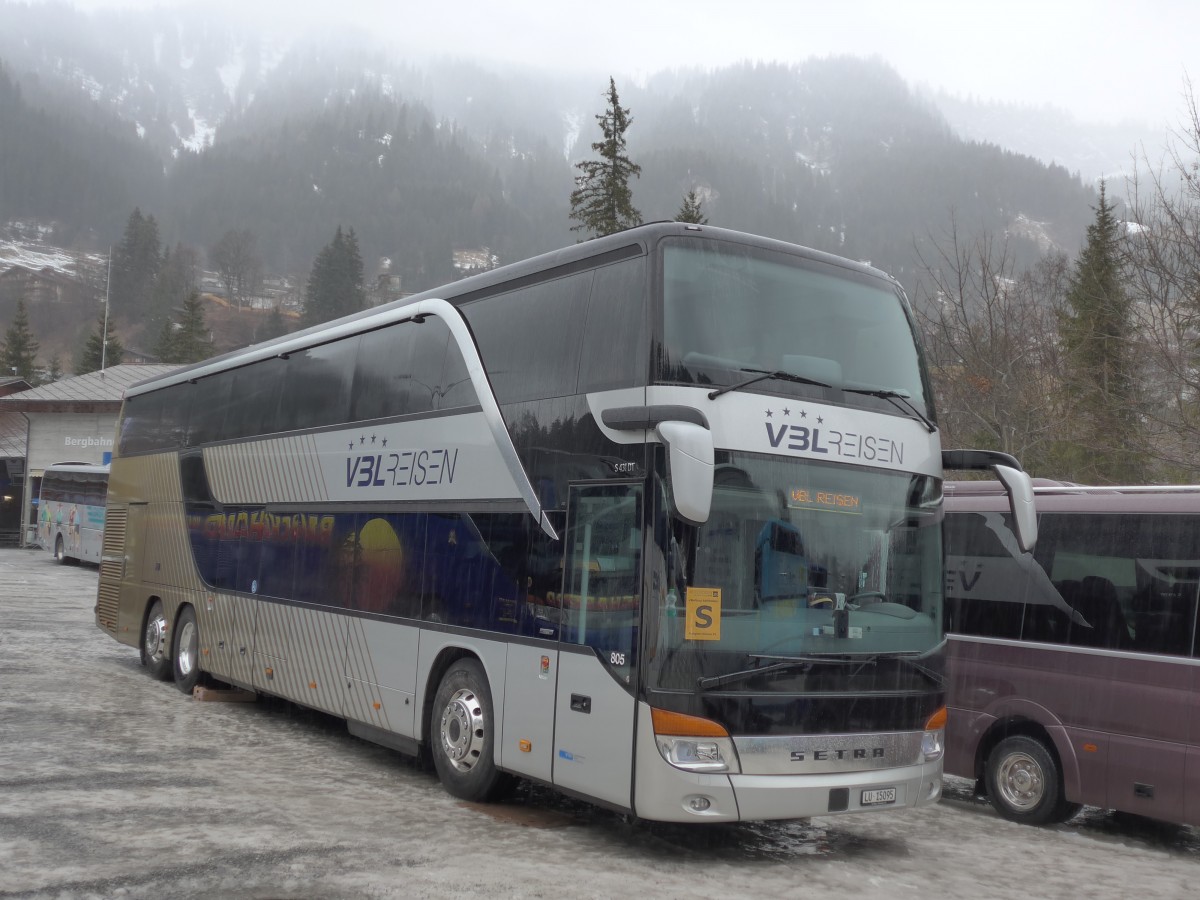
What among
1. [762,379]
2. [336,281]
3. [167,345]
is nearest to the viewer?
[762,379]

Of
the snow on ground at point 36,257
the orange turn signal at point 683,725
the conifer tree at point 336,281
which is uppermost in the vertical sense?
the snow on ground at point 36,257

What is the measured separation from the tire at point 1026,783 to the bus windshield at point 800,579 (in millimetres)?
2491

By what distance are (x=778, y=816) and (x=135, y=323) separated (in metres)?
133

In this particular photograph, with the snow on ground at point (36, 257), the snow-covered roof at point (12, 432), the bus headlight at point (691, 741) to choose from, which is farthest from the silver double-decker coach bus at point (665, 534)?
the snow on ground at point (36, 257)

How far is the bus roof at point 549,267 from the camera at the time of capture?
7699 millimetres

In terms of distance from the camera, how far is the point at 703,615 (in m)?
7.02

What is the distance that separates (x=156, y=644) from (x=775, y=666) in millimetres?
11063

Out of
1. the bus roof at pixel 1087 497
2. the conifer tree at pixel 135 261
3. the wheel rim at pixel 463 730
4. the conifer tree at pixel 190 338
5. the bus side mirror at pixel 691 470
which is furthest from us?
the conifer tree at pixel 135 261

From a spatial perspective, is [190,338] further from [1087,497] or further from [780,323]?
[780,323]

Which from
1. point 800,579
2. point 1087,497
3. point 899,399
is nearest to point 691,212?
point 1087,497

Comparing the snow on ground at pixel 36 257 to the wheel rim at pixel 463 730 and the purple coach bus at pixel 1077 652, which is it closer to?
the wheel rim at pixel 463 730

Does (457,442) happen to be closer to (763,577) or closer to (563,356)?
(563,356)

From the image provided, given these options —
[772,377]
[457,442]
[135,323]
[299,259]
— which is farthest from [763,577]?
[299,259]

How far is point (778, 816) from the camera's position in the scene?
7.09 meters
